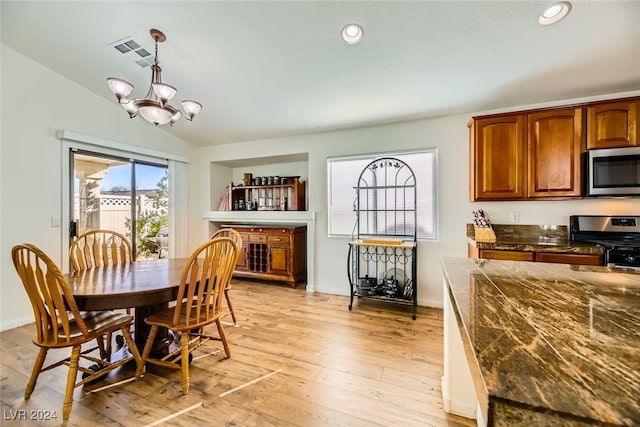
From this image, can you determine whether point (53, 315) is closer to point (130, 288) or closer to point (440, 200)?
point (130, 288)

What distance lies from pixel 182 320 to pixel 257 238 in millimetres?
2508

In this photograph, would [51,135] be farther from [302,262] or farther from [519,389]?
[519,389]

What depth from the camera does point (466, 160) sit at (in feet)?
10.2

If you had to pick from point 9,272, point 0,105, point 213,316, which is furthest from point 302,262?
point 0,105

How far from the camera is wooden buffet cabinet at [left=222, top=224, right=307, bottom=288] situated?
4.14 metres

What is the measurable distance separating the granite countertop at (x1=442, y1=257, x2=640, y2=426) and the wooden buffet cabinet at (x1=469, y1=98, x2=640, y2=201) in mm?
1806

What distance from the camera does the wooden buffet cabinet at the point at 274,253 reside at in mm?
4145

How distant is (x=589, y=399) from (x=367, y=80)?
283 centimetres

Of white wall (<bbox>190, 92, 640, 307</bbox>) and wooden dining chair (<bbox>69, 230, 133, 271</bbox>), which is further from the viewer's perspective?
white wall (<bbox>190, 92, 640, 307</bbox>)

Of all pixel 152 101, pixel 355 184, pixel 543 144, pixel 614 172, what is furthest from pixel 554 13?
pixel 152 101

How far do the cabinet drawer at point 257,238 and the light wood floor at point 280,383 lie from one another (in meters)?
1.70

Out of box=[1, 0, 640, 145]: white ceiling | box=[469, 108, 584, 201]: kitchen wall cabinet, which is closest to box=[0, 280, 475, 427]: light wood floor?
box=[469, 108, 584, 201]: kitchen wall cabinet

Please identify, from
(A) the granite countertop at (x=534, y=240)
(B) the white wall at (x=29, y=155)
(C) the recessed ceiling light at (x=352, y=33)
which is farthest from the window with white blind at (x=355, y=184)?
(B) the white wall at (x=29, y=155)

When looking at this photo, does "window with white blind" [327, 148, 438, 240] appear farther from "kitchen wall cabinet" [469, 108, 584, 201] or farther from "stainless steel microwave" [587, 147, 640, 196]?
"stainless steel microwave" [587, 147, 640, 196]
